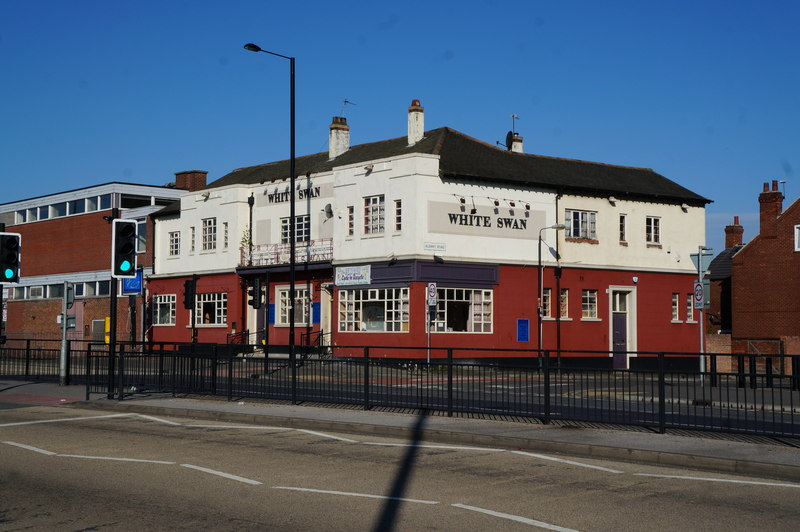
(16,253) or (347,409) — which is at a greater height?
(16,253)

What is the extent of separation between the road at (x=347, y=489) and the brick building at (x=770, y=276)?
37534mm

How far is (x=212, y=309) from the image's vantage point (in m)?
50.2

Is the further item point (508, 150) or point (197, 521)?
point (508, 150)

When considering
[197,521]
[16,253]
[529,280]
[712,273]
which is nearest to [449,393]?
[197,521]

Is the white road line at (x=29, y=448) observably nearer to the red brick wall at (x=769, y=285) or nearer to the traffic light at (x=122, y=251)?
the traffic light at (x=122, y=251)

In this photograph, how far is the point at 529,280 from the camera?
140ft

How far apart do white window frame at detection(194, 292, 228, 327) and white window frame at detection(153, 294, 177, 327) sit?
8.09ft

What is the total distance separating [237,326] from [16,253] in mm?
25217

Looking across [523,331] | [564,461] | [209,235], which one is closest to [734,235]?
[523,331]

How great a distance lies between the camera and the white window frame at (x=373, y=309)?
4003 centimetres

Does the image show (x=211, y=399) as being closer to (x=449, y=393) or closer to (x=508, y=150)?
(x=449, y=393)

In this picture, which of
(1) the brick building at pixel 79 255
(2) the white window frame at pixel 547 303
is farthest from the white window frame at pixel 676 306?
(1) the brick building at pixel 79 255

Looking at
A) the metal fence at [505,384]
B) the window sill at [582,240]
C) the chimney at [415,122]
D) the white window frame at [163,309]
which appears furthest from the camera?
the white window frame at [163,309]

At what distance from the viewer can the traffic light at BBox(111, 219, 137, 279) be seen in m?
19.8
